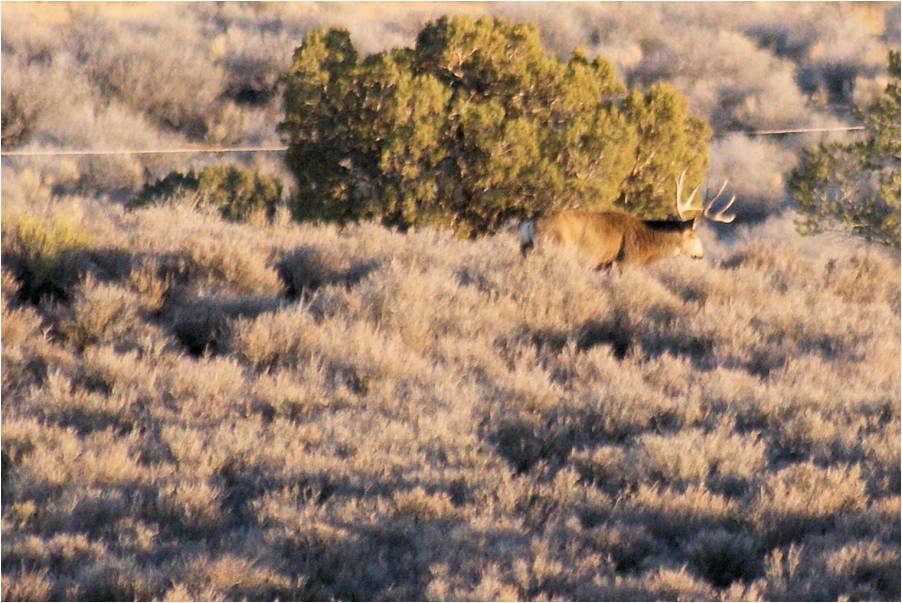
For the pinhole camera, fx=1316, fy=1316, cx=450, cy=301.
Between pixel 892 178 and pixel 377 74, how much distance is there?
20.1ft

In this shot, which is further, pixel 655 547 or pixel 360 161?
pixel 360 161

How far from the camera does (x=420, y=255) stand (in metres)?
11.0

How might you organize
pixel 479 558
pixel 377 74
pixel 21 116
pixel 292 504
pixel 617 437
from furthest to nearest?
pixel 21 116, pixel 377 74, pixel 617 437, pixel 292 504, pixel 479 558

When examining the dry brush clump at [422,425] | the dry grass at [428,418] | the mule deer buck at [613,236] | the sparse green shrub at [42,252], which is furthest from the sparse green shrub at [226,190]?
the sparse green shrub at [42,252]

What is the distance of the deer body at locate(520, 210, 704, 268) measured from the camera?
12.1 m

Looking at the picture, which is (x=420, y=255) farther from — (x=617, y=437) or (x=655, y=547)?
(x=655, y=547)

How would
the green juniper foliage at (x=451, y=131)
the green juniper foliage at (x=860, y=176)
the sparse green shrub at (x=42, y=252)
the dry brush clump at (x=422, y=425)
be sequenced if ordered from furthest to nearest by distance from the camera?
the green juniper foliage at (x=860, y=176) < the green juniper foliage at (x=451, y=131) < the sparse green shrub at (x=42, y=252) < the dry brush clump at (x=422, y=425)

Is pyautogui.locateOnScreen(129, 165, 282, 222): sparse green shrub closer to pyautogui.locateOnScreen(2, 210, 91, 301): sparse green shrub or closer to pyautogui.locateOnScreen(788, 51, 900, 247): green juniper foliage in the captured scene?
pyautogui.locateOnScreen(2, 210, 91, 301): sparse green shrub

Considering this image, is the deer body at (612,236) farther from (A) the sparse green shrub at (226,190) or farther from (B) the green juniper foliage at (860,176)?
(A) the sparse green shrub at (226,190)

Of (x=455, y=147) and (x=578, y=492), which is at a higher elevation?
(x=455, y=147)

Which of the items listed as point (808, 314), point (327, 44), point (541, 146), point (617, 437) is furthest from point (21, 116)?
point (617, 437)

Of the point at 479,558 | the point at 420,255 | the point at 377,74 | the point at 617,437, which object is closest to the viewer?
the point at 479,558

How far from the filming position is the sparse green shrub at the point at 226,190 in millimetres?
17172

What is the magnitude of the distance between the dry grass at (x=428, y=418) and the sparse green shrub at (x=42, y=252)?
0.09 feet
